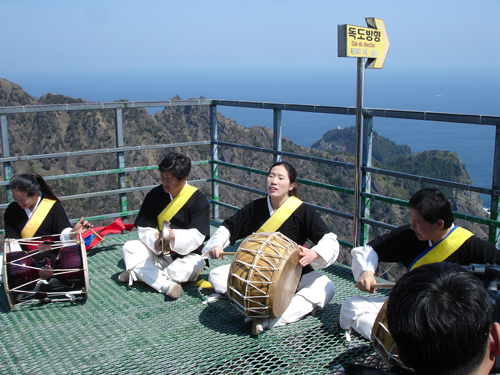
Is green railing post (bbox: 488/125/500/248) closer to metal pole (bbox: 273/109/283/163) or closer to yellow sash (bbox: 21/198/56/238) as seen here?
metal pole (bbox: 273/109/283/163)

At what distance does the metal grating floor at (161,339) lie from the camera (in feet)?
8.89

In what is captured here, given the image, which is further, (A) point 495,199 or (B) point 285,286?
(A) point 495,199

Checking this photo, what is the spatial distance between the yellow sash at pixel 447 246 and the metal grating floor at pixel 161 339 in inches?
23.8

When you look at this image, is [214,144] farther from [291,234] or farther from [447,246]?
[447,246]

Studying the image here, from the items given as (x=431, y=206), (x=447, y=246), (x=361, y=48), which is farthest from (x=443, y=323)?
(x=361, y=48)

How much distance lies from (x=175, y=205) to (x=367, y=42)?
1890 mm

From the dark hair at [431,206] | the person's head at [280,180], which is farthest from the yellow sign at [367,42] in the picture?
the dark hair at [431,206]

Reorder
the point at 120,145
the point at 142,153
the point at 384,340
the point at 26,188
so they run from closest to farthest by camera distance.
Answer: the point at 384,340 → the point at 26,188 → the point at 120,145 → the point at 142,153

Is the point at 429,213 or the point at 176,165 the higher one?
the point at 176,165

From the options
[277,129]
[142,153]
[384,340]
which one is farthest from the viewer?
[142,153]

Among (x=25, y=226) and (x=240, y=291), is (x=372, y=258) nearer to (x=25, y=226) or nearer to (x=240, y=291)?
(x=240, y=291)

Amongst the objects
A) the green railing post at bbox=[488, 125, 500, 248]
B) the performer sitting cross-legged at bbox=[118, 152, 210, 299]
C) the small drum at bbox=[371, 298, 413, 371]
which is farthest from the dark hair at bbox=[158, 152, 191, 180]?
the green railing post at bbox=[488, 125, 500, 248]

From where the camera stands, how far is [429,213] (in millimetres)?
2650

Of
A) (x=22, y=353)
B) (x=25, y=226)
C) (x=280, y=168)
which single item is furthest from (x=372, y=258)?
(x=25, y=226)
